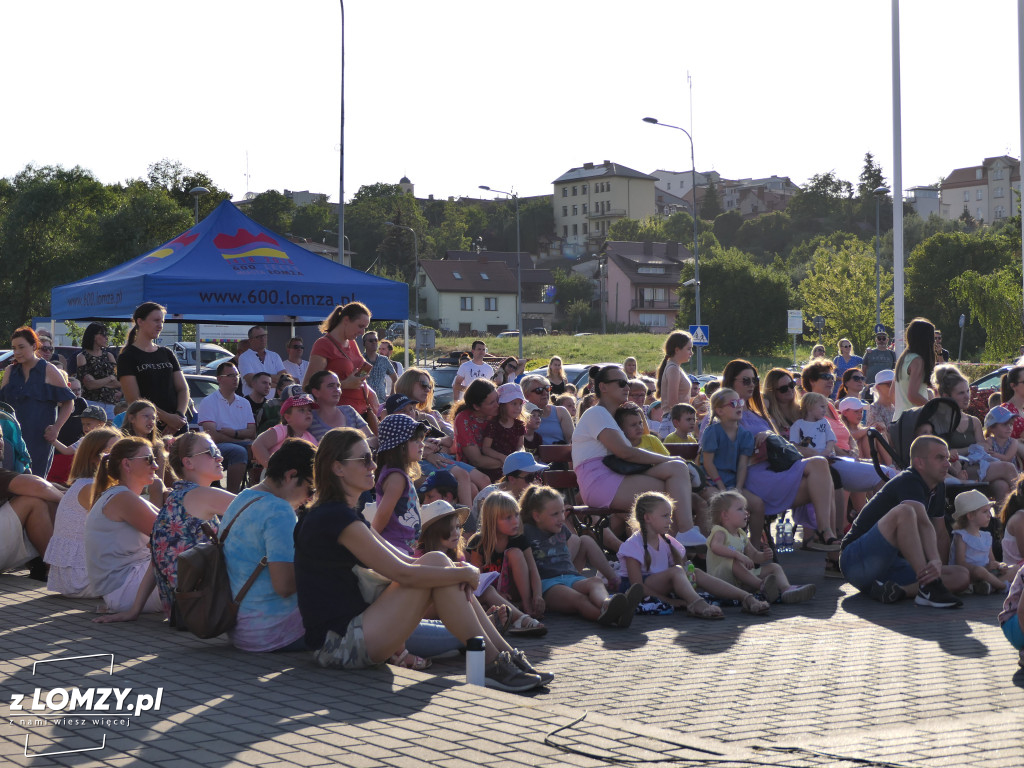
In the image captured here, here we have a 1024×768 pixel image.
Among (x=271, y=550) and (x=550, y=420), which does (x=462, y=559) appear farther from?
(x=550, y=420)

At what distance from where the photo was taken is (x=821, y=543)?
1015 centimetres

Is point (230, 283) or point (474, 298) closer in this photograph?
point (230, 283)

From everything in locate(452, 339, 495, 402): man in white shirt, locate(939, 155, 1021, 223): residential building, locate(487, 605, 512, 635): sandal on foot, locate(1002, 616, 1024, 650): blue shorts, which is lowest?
locate(487, 605, 512, 635): sandal on foot

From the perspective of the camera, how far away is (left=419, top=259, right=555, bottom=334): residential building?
112375 mm

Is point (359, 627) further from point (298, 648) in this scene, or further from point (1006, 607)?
point (1006, 607)

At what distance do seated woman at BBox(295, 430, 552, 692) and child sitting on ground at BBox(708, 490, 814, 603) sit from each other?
3.01 metres

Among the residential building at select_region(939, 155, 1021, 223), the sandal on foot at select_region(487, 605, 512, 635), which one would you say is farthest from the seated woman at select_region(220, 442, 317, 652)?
the residential building at select_region(939, 155, 1021, 223)

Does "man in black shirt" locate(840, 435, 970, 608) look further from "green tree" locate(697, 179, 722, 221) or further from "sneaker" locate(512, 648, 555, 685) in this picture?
"green tree" locate(697, 179, 722, 221)

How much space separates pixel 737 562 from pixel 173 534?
159 inches

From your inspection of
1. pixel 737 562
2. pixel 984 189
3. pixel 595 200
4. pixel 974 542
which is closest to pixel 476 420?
pixel 737 562

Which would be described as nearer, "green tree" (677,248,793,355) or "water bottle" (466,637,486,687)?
"water bottle" (466,637,486,687)

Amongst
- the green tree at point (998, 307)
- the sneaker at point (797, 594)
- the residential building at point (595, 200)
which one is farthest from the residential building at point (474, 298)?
the sneaker at point (797, 594)

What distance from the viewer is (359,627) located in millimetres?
5750

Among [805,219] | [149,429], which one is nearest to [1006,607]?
[149,429]
